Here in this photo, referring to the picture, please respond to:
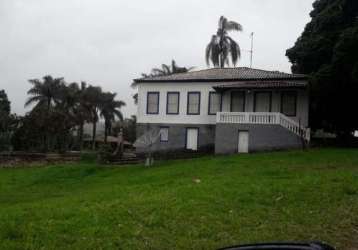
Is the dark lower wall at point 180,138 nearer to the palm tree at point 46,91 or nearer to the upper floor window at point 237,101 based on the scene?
the upper floor window at point 237,101

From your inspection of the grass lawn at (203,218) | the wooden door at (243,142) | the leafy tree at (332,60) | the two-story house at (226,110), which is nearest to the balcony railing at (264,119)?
the two-story house at (226,110)

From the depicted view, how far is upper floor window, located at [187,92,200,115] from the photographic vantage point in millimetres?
37375

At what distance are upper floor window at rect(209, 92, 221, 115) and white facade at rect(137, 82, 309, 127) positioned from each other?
0.21m

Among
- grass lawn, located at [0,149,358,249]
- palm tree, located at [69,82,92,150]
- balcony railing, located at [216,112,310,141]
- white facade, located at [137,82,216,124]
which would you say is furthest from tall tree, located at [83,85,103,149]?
grass lawn, located at [0,149,358,249]

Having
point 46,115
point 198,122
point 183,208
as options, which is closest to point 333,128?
point 198,122

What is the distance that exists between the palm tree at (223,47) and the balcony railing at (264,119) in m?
22.1

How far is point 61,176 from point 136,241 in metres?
20.1

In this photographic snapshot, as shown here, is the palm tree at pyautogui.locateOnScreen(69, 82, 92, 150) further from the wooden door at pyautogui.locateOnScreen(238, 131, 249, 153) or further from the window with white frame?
the wooden door at pyautogui.locateOnScreen(238, 131, 249, 153)

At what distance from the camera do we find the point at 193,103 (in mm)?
37469

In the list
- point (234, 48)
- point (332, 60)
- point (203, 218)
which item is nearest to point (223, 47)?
point (234, 48)

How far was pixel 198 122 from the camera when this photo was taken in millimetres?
37250

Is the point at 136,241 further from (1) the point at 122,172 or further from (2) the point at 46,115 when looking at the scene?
(2) the point at 46,115

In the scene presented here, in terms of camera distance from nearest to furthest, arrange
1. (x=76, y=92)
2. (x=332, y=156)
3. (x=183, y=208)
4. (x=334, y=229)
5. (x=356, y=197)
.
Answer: (x=334, y=229), (x=183, y=208), (x=356, y=197), (x=332, y=156), (x=76, y=92)

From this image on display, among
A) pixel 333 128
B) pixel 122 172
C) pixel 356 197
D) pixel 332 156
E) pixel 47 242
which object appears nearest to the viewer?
pixel 47 242
